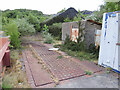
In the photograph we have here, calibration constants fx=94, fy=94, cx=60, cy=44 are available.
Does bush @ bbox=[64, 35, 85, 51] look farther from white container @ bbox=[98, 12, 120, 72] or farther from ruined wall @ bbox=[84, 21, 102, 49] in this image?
white container @ bbox=[98, 12, 120, 72]

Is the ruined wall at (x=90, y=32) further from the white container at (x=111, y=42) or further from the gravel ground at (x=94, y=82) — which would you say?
the gravel ground at (x=94, y=82)

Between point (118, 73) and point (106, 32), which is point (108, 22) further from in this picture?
point (118, 73)

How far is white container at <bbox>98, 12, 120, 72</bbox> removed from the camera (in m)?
3.54

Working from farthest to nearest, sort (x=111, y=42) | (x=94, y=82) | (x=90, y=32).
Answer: (x=90, y=32), (x=111, y=42), (x=94, y=82)

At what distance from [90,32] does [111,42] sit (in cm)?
279

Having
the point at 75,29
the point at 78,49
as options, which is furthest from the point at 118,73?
the point at 75,29

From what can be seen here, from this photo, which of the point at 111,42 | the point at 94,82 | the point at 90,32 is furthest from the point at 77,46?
the point at 94,82

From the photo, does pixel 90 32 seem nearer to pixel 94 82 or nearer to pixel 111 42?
pixel 111 42

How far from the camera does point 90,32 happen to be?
6.46m

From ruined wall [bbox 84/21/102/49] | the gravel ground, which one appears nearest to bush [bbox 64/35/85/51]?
ruined wall [bbox 84/21/102/49]

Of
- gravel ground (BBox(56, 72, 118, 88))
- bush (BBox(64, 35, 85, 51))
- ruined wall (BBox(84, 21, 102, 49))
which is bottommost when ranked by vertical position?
gravel ground (BBox(56, 72, 118, 88))

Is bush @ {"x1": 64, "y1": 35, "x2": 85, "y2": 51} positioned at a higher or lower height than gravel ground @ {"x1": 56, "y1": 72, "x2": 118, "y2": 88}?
higher

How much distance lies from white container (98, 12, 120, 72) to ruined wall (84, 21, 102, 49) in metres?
2.27

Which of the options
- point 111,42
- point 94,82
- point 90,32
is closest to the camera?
point 94,82
